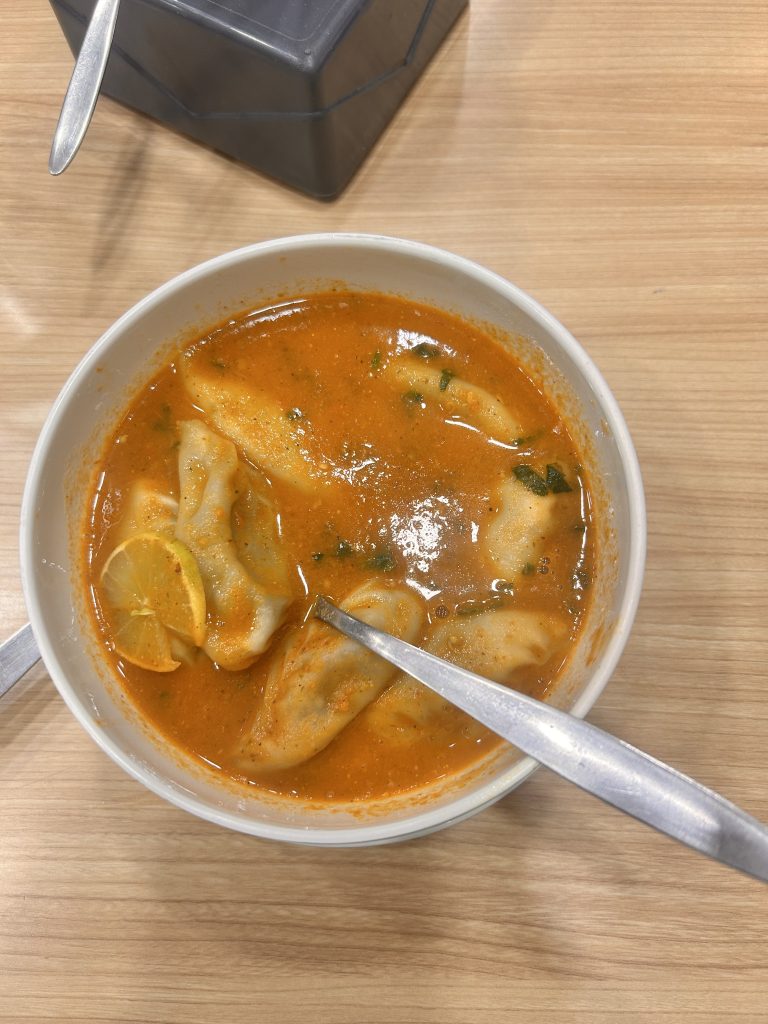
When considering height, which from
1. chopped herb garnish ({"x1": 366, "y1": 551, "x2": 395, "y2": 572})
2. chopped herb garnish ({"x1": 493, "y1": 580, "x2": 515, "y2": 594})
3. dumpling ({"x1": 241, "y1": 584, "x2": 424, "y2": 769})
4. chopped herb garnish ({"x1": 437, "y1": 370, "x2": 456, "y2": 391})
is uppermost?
chopped herb garnish ({"x1": 437, "y1": 370, "x2": 456, "y2": 391})

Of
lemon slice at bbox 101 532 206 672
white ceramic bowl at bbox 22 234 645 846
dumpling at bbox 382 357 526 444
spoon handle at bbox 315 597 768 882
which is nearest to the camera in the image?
spoon handle at bbox 315 597 768 882

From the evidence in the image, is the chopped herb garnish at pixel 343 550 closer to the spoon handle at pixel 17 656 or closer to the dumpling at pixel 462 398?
the dumpling at pixel 462 398

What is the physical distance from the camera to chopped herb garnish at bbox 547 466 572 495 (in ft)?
5.10

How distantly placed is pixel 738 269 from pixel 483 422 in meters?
A: 0.71

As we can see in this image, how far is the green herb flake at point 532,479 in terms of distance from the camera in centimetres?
155

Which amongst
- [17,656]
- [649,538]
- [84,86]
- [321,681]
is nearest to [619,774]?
[321,681]

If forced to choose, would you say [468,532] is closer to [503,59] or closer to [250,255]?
[250,255]

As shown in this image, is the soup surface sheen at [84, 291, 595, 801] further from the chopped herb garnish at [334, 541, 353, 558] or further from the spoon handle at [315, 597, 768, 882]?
the spoon handle at [315, 597, 768, 882]

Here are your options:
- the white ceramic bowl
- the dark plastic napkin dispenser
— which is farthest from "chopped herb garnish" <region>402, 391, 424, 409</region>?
the dark plastic napkin dispenser

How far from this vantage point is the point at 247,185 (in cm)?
190

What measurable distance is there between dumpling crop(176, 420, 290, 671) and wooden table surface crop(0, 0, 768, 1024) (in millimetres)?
368

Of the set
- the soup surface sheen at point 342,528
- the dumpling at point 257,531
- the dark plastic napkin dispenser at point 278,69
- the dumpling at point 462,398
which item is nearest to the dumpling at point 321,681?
the soup surface sheen at point 342,528

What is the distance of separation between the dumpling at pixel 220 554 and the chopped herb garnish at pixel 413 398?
34 centimetres

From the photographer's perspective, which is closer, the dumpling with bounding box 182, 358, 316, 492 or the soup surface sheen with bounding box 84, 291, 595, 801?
the soup surface sheen with bounding box 84, 291, 595, 801
